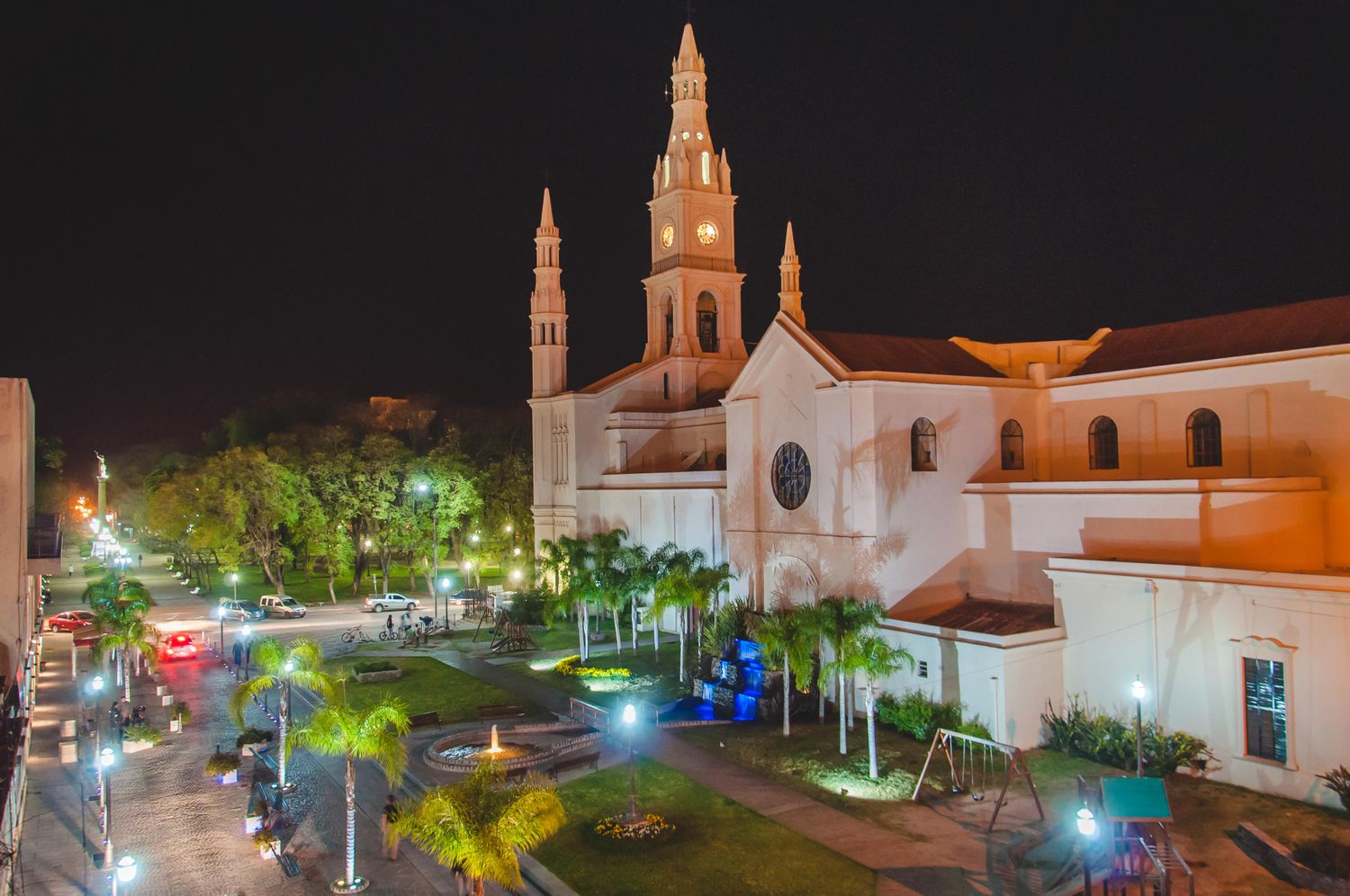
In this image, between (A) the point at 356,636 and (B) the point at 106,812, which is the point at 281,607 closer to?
(A) the point at 356,636

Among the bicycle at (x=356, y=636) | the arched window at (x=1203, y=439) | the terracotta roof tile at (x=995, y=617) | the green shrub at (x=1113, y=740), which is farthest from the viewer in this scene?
the bicycle at (x=356, y=636)

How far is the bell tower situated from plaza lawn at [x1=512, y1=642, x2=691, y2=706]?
17218 millimetres

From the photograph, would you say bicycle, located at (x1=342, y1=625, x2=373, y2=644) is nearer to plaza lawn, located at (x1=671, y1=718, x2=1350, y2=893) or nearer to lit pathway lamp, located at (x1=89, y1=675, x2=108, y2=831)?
lit pathway lamp, located at (x1=89, y1=675, x2=108, y2=831)

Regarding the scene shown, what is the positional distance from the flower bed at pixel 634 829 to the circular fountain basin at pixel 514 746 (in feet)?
12.9

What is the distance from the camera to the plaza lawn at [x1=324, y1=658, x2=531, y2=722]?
30.0 metres

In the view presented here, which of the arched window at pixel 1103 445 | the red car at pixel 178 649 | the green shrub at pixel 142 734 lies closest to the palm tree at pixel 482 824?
the green shrub at pixel 142 734

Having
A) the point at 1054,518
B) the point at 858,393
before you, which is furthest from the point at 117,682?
the point at 1054,518

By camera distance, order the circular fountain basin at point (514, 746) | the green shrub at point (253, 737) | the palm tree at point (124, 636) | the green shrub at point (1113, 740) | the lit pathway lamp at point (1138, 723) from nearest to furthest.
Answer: the lit pathway lamp at point (1138, 723), the green shrub at point (1113, 740), the circular fountain basin at point (514, 746), the green shrub at point (253, 737), the palm tree at point (124, 636)

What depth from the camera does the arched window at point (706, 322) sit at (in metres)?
49.5

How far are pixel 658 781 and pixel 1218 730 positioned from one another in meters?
12.7

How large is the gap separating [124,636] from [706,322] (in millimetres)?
29835

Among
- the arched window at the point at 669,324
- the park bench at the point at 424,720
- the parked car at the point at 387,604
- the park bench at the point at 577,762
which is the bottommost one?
the park bench at the point at 577,762

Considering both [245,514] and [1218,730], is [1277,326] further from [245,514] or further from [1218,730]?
[245,514]

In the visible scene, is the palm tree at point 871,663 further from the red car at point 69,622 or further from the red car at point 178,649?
the red car at point 69,622
